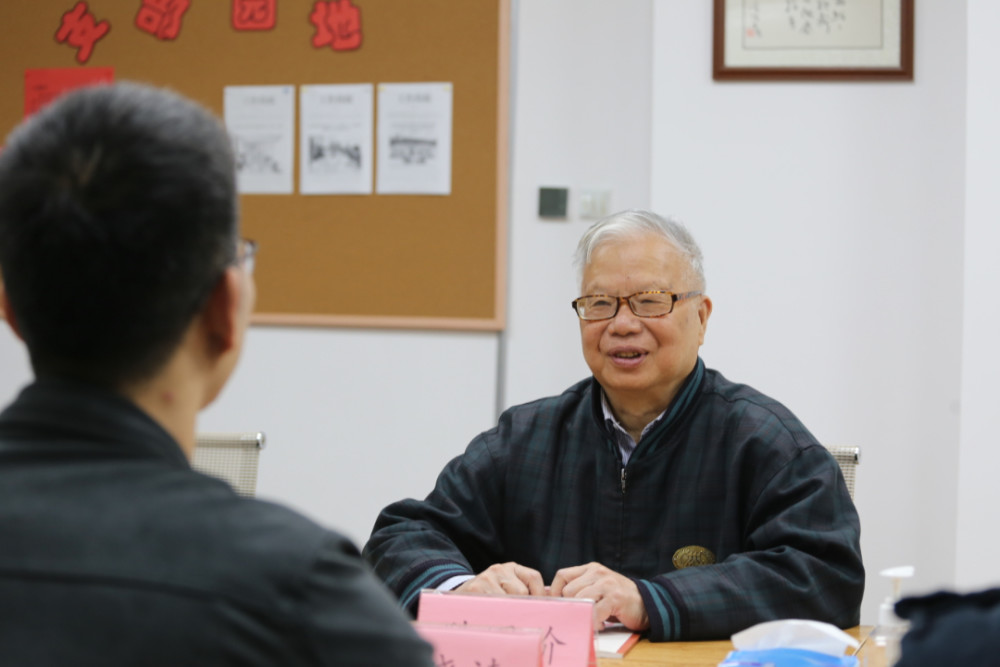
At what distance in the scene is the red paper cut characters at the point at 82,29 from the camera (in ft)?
12.1

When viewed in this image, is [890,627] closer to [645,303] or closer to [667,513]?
[667,513]

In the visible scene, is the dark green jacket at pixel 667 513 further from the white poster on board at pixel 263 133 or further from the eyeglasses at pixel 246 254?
the white poster on board at pixel 263 133

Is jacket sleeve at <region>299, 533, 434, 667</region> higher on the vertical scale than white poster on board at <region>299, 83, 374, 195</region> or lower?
lower

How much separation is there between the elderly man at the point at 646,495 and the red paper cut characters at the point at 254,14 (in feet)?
6.48

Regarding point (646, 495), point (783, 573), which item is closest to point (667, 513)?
point (646, 495)

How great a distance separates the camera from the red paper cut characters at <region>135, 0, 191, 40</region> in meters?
3.62

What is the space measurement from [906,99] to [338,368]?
6.47ft

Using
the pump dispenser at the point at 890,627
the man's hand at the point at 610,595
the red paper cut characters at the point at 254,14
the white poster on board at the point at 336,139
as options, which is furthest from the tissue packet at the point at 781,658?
the red paper cut characters at the point at 254,14

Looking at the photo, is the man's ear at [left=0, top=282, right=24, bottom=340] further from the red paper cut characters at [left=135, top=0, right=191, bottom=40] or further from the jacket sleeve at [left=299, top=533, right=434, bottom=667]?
the red paper cut characters at [left=135, top=0, right=191, bottom=40]

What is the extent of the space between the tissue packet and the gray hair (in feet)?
2.99

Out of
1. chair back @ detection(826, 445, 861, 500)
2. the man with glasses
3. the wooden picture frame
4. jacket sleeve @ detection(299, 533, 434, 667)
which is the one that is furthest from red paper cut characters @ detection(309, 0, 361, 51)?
jacket sleeve @ detection(299, 533, 434, 667)

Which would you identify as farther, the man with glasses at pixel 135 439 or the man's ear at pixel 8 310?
the man's ear at pixel 8 310

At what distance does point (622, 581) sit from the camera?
154cm

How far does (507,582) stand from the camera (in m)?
1.57
